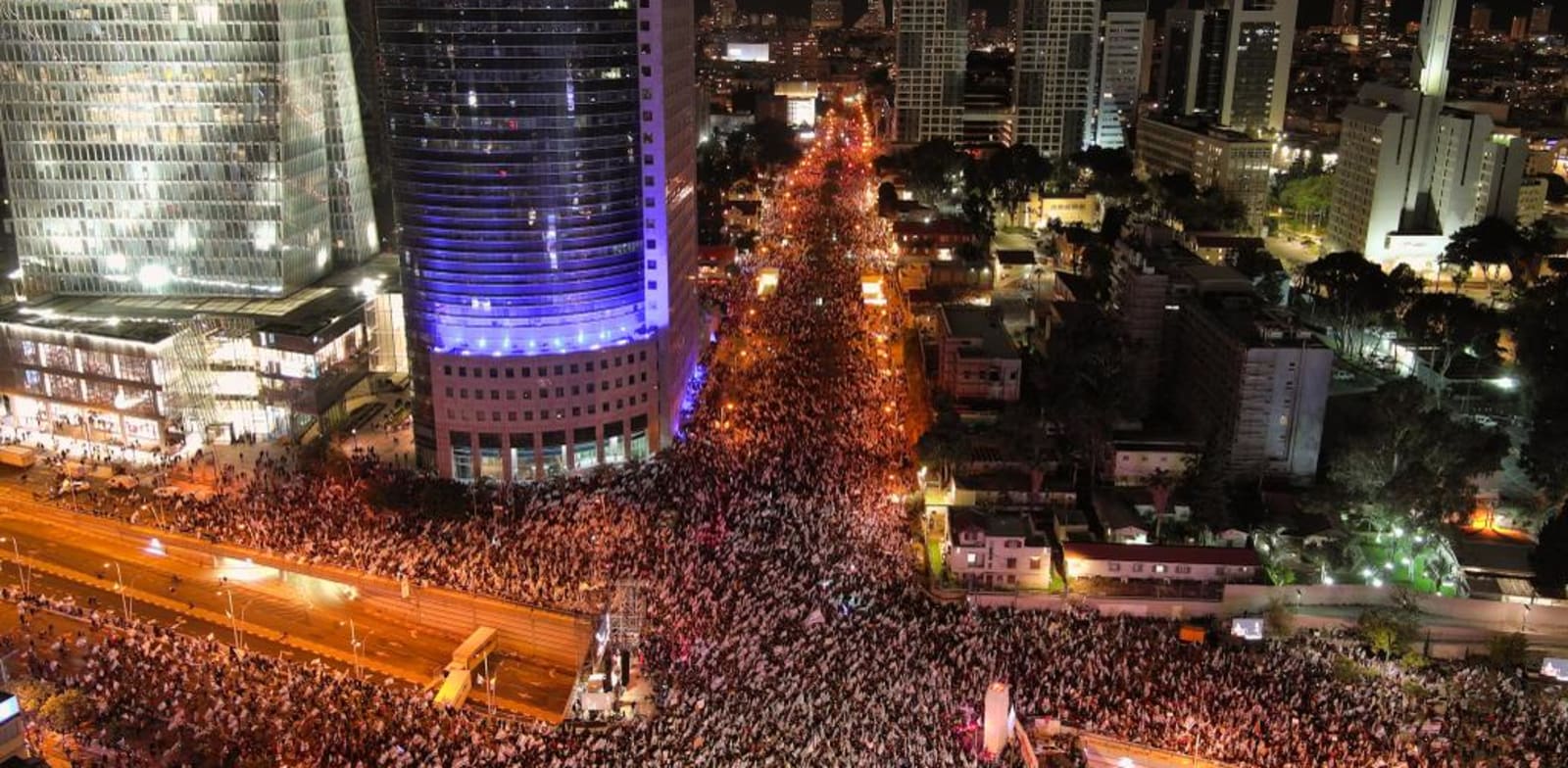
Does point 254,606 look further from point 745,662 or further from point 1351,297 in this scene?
point 1351,297

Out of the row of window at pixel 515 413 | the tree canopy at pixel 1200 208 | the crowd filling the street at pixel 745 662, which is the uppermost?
the tree canopy at pixel 1200 208

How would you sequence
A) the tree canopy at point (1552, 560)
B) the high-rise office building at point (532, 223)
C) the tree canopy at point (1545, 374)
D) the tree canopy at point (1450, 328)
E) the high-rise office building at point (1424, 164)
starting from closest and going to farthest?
the tree canopy at point (1552, 560)
the tree canopy at point (1545, 374)
the high-rise office building at point (532, 223)
the tree canopy at point (1450, 328)
the high-rise office building at point (1424, 164)

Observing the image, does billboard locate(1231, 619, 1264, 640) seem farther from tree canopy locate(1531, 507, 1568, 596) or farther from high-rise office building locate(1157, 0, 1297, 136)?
high-rise office building locate(1157, 0, 1297, 136)

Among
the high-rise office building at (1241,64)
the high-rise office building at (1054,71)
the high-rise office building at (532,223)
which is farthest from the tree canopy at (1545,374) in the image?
the high-rise office building at (1054,71)

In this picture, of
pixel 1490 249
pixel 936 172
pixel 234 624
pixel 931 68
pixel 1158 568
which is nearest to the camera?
pixel 234 624

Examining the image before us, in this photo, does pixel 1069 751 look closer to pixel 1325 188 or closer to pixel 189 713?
pixel 189 713

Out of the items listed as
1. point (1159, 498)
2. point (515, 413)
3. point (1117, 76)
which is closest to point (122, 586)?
point (515, 413)

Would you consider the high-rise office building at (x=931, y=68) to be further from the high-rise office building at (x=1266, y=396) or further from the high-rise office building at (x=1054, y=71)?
the high-rise office building at (x=1266, y=396)

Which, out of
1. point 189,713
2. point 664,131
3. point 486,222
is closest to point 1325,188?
point 664,131
